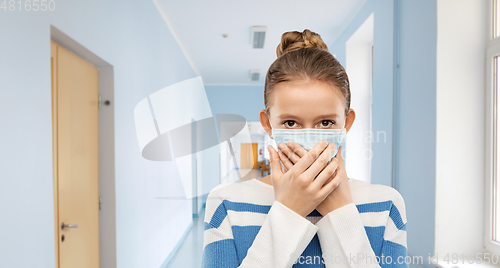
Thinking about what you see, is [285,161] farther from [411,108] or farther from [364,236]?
[411,108]

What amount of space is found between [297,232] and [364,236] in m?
0.15

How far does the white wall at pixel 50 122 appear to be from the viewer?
1.03 m

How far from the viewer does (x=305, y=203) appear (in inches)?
24.6

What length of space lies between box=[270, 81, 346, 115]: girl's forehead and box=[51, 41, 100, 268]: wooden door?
126 cm

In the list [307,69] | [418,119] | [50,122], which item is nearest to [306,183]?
[307,69]

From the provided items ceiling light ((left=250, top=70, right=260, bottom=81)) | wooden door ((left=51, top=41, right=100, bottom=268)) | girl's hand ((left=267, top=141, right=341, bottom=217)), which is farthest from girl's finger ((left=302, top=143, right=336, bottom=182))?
ceiling light ((left=250, top=70, right=260, bottom=81))

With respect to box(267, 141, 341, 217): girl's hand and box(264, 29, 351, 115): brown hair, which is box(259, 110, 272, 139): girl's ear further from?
box(267, 141, 341, 217): girl's hand

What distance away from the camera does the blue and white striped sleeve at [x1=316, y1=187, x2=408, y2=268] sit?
24.5 inches

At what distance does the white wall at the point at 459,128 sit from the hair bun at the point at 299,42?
1221mm

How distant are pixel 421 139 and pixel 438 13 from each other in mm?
757

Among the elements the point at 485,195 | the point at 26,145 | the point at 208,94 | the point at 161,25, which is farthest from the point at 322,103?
the point at 208,94

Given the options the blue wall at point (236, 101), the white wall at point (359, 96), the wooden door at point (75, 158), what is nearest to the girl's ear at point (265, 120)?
the wooden door at point (75, 158)

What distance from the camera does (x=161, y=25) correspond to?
307cm

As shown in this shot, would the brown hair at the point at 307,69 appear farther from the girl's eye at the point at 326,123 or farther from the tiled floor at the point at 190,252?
the tiled floor at the point at 190,252
